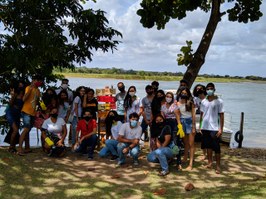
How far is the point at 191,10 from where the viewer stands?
10414mm

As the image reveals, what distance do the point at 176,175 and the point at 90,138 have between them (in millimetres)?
2170

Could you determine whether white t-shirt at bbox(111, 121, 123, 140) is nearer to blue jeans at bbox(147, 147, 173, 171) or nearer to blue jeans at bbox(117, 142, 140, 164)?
blue jeans at bbox(117, 142, 140, 164)

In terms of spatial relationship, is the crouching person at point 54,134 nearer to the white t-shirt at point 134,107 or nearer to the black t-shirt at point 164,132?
the white t-shirt at point 134,107

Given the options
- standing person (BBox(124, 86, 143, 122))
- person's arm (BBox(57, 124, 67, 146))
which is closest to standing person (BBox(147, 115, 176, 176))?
standing person (BBox(124, 86, 143, 122))

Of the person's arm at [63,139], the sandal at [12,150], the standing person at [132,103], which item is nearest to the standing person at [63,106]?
the person's arm at [63,139]

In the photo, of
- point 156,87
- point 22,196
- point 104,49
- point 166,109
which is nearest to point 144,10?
point 104,49

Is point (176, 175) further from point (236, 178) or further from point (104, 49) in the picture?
point (104, 49)

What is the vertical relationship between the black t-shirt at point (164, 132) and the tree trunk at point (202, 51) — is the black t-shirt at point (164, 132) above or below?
below

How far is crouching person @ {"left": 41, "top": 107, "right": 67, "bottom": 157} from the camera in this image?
8359mm

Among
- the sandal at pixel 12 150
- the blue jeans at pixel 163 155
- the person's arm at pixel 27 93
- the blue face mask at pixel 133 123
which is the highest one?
the person's arm at pixel 27 93

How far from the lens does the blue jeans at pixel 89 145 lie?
8.55 metres

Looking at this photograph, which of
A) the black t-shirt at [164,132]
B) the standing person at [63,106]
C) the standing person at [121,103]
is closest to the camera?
the black t-shirt at [164,132]

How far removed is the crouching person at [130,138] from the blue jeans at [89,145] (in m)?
0.70

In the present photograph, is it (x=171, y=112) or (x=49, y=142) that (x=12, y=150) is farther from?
(x=171, y=112)
